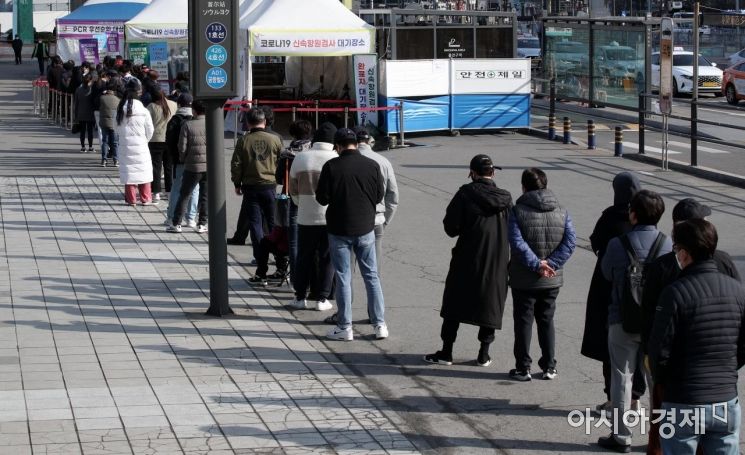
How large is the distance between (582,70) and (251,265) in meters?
17.5

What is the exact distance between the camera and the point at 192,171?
14.9m

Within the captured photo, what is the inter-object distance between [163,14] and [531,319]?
2140 cm

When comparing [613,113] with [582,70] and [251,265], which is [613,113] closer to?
[582,70]

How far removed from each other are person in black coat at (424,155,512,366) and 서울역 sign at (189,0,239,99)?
2.68m

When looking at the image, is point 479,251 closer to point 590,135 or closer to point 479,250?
point 479,250

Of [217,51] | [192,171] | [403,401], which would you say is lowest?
[403,401]

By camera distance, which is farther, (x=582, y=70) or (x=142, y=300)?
(x=582, y=70)

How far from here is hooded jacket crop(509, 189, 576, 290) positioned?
332 inches

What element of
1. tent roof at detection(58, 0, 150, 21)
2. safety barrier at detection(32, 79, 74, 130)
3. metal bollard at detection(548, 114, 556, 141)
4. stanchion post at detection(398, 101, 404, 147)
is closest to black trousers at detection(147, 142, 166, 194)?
stanchion post at detection(398, 101, 404, 147)

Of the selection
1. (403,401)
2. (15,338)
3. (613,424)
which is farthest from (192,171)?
(613,424)

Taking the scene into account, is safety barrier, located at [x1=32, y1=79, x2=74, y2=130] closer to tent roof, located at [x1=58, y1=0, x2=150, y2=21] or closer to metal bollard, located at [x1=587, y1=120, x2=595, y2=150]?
tent roof, located at [x1=58, y1=0, x2=150, y2=21]

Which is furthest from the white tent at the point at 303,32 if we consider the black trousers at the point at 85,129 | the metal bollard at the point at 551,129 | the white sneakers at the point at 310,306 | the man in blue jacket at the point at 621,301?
the man in blue jacket at the point at 621,301

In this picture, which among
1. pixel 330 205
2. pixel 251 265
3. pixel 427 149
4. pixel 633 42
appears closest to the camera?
pixel 330 205

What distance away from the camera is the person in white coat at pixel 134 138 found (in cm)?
1658
